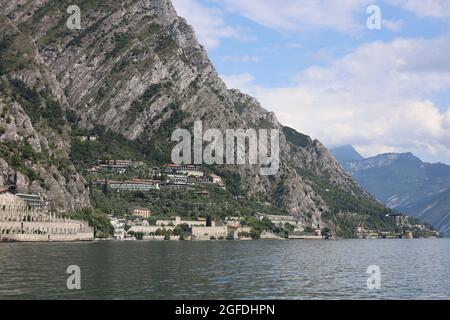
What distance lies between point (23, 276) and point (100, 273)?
31.6 feet

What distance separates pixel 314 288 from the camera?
72625mm

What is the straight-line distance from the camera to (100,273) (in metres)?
81.9

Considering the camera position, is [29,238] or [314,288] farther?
[29,238]
